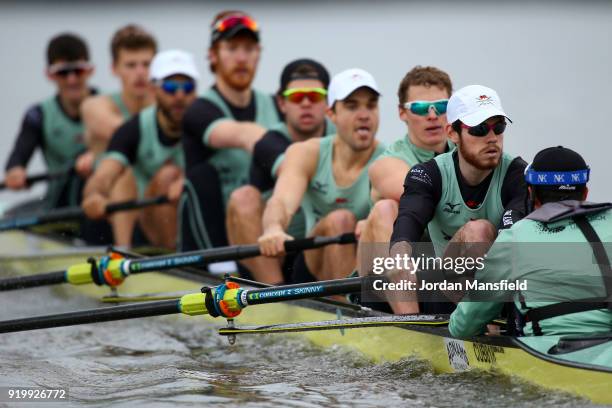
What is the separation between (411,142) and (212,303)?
150 centimetres

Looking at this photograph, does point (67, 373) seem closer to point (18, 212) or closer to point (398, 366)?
point (398, 366)

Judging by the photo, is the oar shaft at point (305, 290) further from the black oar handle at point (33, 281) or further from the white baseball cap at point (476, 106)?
the black oar handle at point (33, 281)

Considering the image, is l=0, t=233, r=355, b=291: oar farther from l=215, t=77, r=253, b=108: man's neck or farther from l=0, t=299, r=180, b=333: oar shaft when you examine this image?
l=215, t=77, r=253, b=108: man's neck

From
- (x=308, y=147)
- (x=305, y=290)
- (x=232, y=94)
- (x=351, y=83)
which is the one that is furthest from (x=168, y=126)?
(x=305, y=290)

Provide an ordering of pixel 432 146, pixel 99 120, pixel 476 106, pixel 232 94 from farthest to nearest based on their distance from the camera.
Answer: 1. pixel 99 120
2. pixel 232 94
3. pixel 432 146
4. pixel 476 106

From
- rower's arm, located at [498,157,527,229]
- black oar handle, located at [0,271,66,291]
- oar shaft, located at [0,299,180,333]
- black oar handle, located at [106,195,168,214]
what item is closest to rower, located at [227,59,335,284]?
black oar handle, located at [0,271,66,291]

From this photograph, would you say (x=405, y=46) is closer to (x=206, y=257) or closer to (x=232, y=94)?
(x=232, y=94)

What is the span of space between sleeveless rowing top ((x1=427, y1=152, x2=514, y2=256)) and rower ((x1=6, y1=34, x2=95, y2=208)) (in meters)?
6.50

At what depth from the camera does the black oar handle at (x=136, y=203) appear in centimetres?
987

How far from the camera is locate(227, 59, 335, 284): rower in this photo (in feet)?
26.8

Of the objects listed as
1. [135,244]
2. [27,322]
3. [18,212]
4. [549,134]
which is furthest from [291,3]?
[27,322]

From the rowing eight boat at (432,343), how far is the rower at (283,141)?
0.39 m

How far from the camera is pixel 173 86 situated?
9.93m

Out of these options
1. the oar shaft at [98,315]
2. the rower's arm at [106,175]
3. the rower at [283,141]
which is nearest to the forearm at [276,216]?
the rower at [283,141]
